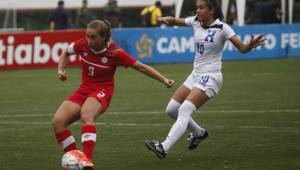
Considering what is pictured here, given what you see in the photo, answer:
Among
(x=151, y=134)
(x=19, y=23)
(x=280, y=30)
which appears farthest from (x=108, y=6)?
(x=151, y=134)

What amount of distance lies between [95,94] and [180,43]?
2174 centimetres

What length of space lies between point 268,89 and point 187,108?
1096 cm

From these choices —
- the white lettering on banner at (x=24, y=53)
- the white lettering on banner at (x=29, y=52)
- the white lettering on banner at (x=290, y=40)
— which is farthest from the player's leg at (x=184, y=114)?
the white lettering on banner at (x=290, y=40)

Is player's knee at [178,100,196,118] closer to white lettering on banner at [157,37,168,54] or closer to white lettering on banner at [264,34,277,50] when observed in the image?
white lettering on banner at [157,37,168,54]

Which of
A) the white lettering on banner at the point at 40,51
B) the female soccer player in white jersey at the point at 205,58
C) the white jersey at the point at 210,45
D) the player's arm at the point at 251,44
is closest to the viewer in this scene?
the player's arm at the point at 251,44

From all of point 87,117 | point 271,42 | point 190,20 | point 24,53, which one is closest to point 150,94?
point 24,53

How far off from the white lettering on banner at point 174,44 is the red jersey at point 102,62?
21077 mm

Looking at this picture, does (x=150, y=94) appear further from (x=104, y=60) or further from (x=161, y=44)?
(x=104, y=60)

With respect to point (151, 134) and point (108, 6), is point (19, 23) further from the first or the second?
point (151, 134)

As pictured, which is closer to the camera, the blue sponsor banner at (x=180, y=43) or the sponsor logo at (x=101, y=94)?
the sponsor logo at (x=101, y=94)

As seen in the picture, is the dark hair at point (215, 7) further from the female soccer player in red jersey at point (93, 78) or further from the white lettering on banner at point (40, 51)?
the white lettering on banner at point (40, 51)

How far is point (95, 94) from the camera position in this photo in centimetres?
1161

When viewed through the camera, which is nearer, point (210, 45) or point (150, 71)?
point (150, 71)

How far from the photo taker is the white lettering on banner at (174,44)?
32.9 meters
